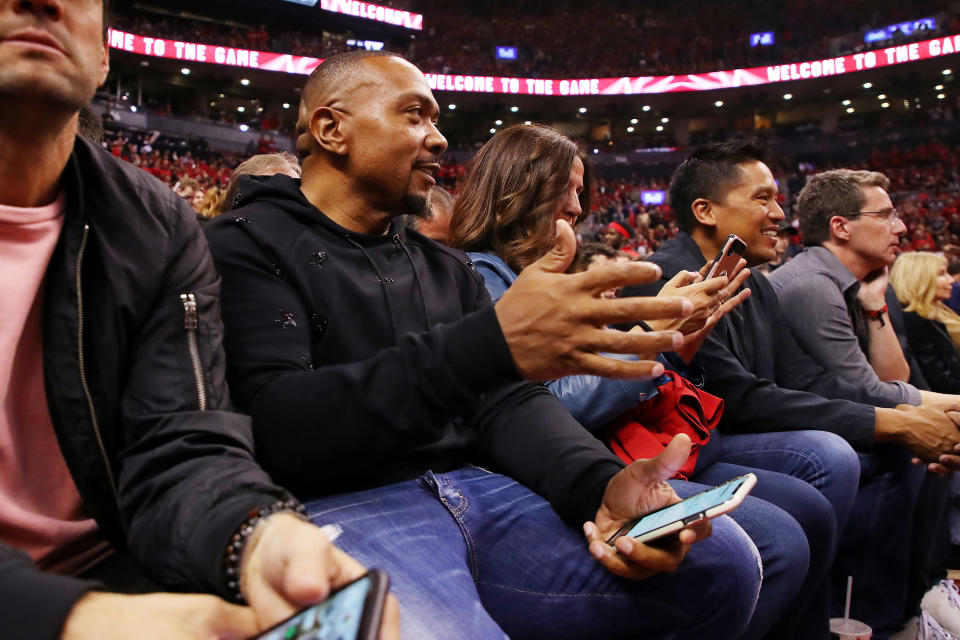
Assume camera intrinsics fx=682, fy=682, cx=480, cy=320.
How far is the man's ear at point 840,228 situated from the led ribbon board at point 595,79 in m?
20.2

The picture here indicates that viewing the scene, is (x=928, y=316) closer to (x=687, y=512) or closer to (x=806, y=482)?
(x=806, y=482)

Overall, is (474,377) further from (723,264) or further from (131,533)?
(723,264)

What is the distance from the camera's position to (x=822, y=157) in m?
24.6

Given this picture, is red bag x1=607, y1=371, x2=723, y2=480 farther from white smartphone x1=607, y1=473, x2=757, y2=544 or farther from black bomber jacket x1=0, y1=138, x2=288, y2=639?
black bomber jacket x1=0, y1=138, x2=288, y2=639

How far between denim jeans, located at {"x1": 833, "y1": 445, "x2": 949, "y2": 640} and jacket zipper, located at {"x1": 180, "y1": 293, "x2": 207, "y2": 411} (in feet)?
7.88

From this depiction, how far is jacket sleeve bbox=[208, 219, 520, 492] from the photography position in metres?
1.08

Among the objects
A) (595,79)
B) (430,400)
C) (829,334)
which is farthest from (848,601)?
(595,79)

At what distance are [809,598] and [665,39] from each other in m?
29.6

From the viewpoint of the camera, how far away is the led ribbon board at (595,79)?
67.2 feet

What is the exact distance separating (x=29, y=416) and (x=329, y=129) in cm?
96

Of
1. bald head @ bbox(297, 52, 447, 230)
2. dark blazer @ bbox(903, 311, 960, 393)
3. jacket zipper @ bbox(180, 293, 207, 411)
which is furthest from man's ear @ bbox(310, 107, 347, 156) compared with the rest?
dark blazer @ bbox(903, 311, 960, 393)

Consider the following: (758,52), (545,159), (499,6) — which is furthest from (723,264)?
(499,6)

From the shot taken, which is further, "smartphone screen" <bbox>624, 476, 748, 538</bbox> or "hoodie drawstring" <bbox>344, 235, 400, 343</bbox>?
"hoodie drawstring" <bbox>344, 235, 400, 343</bbox>

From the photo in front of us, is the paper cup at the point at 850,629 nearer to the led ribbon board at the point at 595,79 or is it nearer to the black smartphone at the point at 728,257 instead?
the black smartphone at the point at 728,257
